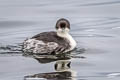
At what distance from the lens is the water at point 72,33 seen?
13.9 m

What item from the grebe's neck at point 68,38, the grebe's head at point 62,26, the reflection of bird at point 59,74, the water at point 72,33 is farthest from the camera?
the grebe's neck at point 68,38

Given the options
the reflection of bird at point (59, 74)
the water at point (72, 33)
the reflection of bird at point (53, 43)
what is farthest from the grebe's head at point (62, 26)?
the reflection of bird at point (59, 74)

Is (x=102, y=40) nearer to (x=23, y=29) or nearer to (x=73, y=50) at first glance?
(x=73, y=50)

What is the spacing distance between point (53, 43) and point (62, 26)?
480mm

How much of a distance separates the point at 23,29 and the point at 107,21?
3082mm

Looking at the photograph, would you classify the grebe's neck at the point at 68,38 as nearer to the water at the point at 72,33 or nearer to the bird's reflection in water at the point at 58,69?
the water at the point at 72,33

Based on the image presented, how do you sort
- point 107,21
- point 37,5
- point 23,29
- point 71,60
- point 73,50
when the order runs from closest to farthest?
point 71,60 → point 73,50 → point 23,29 → point 107,21 → point 37,5

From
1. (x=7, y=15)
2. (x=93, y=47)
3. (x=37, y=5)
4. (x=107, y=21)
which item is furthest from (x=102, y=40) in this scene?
(x=37, y=5)

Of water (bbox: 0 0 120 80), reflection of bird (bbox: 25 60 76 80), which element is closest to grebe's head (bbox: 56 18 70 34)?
water (bbox: 0 0 120 80)

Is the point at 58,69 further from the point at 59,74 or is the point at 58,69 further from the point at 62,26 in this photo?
the point at 62,26

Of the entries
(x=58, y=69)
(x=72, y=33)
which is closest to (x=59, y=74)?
(x=58, y=69)

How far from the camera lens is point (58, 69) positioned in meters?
14.4

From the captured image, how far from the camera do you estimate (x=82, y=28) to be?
784 inches

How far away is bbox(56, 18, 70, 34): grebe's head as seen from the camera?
15.8 meters
